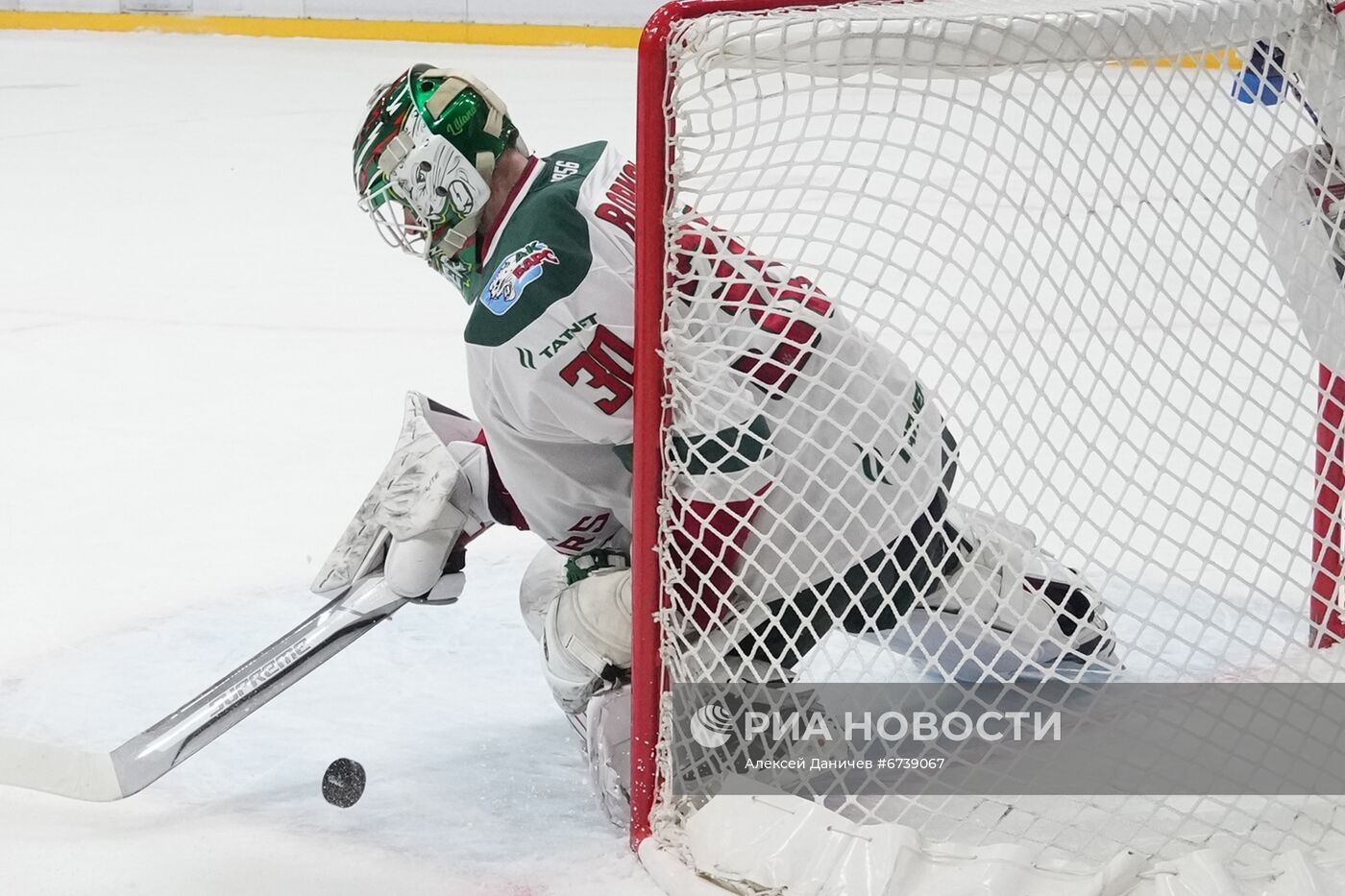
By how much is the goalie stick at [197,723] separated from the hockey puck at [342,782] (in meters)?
0.17

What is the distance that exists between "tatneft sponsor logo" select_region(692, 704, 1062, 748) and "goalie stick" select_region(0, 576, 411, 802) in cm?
46

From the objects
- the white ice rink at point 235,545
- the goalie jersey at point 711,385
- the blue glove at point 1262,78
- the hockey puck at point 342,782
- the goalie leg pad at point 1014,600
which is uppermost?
the blue glove at point 1262,78

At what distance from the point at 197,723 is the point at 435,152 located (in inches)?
29.2

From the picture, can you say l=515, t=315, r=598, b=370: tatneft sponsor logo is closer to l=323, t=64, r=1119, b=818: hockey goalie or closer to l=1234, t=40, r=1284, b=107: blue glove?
l=323, t=64, r=1119, b=818: hockey goalie

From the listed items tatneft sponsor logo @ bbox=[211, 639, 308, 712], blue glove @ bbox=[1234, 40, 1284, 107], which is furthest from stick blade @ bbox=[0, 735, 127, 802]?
blue glove @ bbox=[1234, 40, 1284, 107]

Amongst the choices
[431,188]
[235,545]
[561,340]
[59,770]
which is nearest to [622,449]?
[561,340]

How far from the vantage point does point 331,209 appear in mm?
5043

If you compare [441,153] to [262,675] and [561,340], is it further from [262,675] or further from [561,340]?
[262,675]

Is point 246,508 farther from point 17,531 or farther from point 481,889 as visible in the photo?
point 481,889

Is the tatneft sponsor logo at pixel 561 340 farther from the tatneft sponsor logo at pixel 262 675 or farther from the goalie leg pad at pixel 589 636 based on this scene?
the tatneft sponsor logo at pixel 262 675

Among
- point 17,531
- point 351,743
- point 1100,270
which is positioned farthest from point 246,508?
point 1100,270

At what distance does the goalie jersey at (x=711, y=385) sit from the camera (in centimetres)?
164

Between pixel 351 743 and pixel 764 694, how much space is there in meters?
0.59

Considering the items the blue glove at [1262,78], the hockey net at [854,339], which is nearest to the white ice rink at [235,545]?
the hockey net at [854,339]
